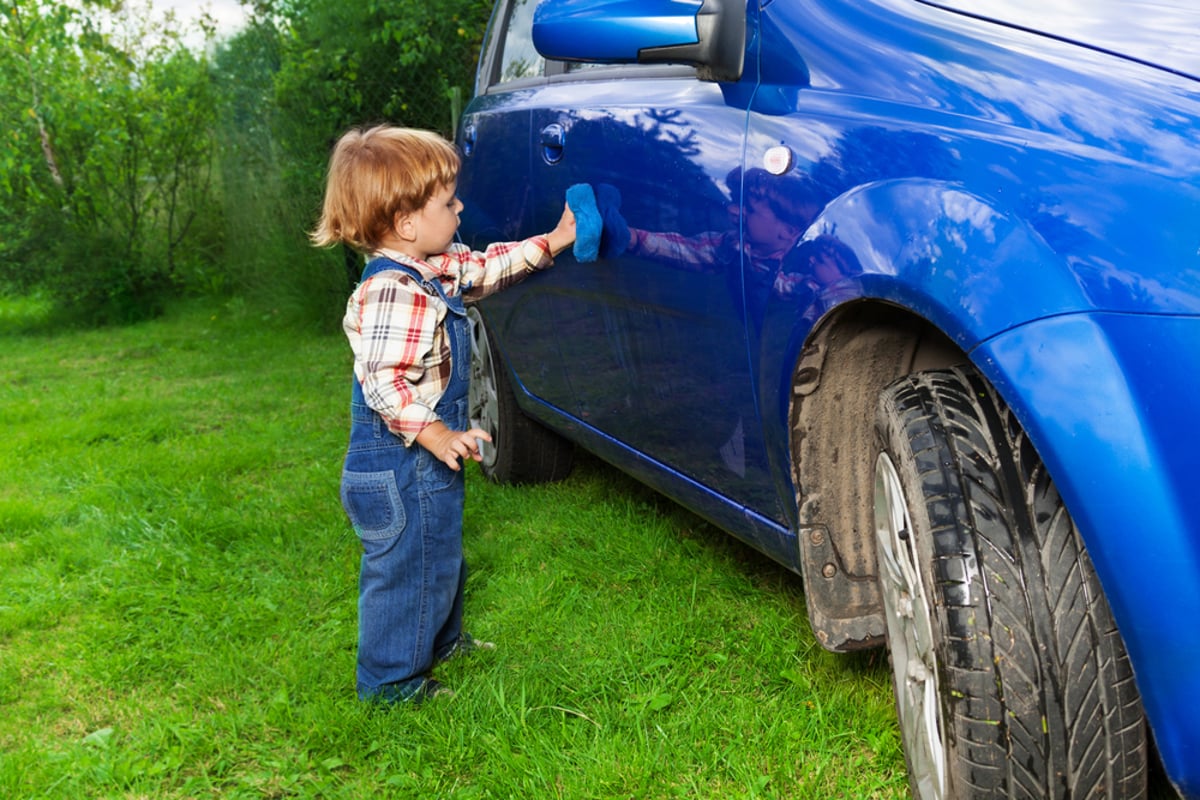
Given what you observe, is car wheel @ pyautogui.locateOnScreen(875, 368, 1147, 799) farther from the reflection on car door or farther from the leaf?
the leaf

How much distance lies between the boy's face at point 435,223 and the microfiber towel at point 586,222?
0.27m

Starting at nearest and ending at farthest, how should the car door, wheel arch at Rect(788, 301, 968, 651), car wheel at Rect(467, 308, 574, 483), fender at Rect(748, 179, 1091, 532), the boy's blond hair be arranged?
fender at Rect(748, 179, 1091, 532) → wheel arch at Rect(788, 301, 968, 651) → the boy's blond hair → the car door → car wheel at Rect(467, 308, 574, 483)

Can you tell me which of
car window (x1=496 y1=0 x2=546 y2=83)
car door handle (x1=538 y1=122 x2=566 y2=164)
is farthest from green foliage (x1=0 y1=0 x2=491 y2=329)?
car door handle (x1=538 y1=122 x2=566 y2=164)

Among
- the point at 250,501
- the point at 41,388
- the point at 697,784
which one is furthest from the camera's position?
the point at 41,388

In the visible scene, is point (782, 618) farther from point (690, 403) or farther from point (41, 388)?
point (41, 388)

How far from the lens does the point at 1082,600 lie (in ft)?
4.82

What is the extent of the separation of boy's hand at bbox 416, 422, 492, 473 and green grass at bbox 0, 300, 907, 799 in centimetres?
58

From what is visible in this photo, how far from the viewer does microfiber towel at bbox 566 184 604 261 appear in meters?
2.57

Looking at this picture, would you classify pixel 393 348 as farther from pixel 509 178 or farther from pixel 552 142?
pixel 509 178

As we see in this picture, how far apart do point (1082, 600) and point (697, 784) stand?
0.96 m

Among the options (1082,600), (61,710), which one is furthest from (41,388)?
(1082,600)

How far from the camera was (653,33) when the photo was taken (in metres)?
2.15

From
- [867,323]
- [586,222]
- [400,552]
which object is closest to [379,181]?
[586,222]

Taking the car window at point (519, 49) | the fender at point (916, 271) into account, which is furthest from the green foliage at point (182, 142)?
the fender at point (916, 271)
